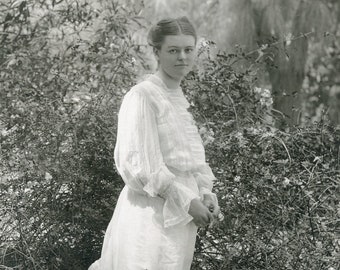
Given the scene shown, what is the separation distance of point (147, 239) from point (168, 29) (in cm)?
82

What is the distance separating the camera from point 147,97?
2.58m

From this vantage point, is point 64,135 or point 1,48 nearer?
point 64,135

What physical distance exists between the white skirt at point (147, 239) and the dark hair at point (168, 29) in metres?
0.61

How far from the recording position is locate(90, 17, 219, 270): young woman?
2.50m

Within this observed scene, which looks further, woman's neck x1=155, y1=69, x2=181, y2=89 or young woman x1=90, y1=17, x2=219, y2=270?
woman's neck x1=155, y1=69, x2=181, y2=89

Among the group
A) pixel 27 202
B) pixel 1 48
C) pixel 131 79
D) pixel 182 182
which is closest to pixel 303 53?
pixel 131 79

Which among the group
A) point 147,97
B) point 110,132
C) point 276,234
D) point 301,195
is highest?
point 147,97

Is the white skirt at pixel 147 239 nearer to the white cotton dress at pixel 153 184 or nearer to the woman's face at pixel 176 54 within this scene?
the white cotton dress at pixel 153 184

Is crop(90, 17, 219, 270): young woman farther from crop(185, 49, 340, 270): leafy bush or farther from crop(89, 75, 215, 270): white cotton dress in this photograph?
crop(185, 49, 340, 270): leafy bush

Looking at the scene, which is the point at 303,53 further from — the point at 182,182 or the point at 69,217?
the point at 182,182

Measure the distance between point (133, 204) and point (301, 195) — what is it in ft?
4.37

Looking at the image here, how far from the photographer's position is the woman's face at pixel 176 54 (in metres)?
2.66

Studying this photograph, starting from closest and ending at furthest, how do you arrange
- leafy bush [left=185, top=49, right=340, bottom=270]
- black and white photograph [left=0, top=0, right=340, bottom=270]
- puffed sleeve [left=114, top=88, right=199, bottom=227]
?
puffed sleeve [left=114, top=88, right=199, bottom=227] → black and white photograph [left=0, top=0, right=340, bottom=270] → leafy bush [left=185, top=49, right=340, bottom=270]

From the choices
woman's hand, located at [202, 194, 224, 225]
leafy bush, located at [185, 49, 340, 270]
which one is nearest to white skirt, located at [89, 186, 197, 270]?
woman's hand, located at [202, 194, 224, 225]
